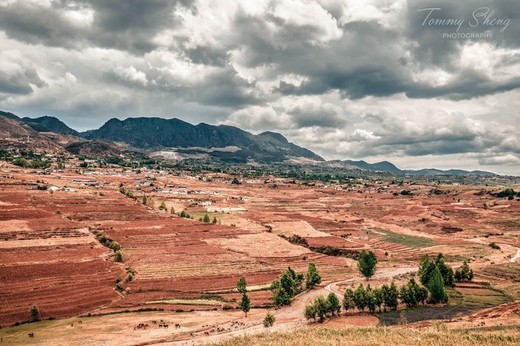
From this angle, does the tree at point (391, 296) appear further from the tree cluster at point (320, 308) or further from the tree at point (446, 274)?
the tree at point (446, 274)

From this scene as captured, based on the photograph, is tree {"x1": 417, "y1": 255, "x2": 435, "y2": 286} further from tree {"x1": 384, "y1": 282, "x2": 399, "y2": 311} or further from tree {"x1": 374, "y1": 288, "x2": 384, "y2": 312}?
tree {"x1": 374, "y1": 288, "x2": 384, "y2": 312}

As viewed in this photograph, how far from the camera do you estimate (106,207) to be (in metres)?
161

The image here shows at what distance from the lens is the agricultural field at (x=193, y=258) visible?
66812 mm

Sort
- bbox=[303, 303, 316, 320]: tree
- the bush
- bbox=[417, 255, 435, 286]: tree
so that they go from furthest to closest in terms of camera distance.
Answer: the bush, bbox=[417, 255, 435, 286]: tree, bbox=[303, 303, 316, 320]: tree

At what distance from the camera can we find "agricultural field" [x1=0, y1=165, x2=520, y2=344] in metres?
66.8

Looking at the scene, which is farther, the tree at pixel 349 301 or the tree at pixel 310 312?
the tree at pixel 349 301

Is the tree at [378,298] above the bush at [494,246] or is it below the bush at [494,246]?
below

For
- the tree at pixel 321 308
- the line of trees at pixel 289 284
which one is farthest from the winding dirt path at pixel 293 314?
the tree at pixel 321 308

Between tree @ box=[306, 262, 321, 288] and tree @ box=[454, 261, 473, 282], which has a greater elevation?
tree @ box=[454, 261, 473, 282]

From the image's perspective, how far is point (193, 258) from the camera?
358 feet

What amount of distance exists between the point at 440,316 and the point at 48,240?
3986 inches

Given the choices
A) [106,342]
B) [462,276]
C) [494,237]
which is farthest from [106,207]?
[494,237]

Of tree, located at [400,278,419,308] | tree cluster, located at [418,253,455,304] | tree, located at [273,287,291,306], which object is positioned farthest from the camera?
tree, located at [273,287,291,306]

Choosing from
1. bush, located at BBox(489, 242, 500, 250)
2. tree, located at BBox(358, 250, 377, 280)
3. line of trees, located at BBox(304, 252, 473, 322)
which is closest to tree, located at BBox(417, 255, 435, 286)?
line of trees, located at BBox(304, 252, 473, 322)
